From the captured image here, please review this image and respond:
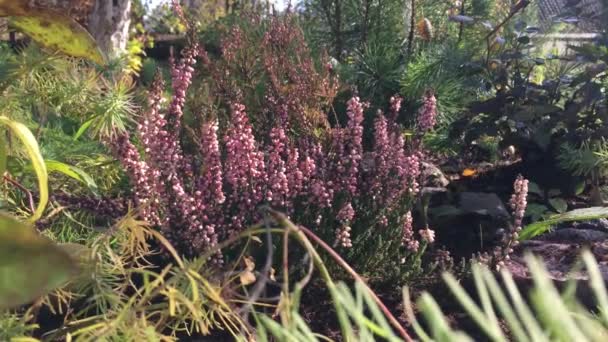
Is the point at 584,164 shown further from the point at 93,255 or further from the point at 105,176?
the point at 93,255

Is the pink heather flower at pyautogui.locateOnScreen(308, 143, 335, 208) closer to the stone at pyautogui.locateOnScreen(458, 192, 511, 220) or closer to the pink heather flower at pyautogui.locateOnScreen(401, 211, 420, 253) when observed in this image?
the pink heather flower at pyautogui.locateOnScreen(401, 211, 420, 253)

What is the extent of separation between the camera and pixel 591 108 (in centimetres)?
330

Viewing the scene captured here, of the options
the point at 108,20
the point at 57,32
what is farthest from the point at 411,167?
the point at 108,20

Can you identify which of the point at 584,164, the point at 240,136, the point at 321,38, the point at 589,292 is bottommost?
the point at 589,292

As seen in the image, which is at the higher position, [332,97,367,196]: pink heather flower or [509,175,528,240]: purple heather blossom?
[332,97,367,196]: pink heather flower

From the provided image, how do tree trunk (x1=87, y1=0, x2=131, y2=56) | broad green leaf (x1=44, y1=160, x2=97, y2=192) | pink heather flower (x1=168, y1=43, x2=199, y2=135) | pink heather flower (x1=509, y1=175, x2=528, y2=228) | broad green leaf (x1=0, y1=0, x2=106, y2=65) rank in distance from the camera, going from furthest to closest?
tree trunk (x1=87, y1=0, x2=131, y2=56), pink heather flower (x1=509, y1=175, x2=528, y2=228), pink heather flower (x1=168, y1=43, x2=199, y2=135), broad green leaf (x1=44, y1=160, x2=97, y2=192), broad green leaf (x1=0, y1=0, x2=106, y2=65)

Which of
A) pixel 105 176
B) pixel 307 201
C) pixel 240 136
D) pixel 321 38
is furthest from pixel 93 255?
pixel 321 38

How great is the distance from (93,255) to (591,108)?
2688mm

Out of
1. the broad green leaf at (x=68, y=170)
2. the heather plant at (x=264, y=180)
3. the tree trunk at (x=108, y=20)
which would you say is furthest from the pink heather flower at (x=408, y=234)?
the tree trunk at (x=108, y=20)

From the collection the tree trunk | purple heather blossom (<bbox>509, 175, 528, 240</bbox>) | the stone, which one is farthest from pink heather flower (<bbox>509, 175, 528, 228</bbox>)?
the tree trunk

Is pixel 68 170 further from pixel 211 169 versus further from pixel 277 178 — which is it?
pixel 277 178

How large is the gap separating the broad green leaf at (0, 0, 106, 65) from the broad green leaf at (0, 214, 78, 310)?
0.69 m

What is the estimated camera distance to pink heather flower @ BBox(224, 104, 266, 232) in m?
2.10

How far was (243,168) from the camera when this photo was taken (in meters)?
2.15
